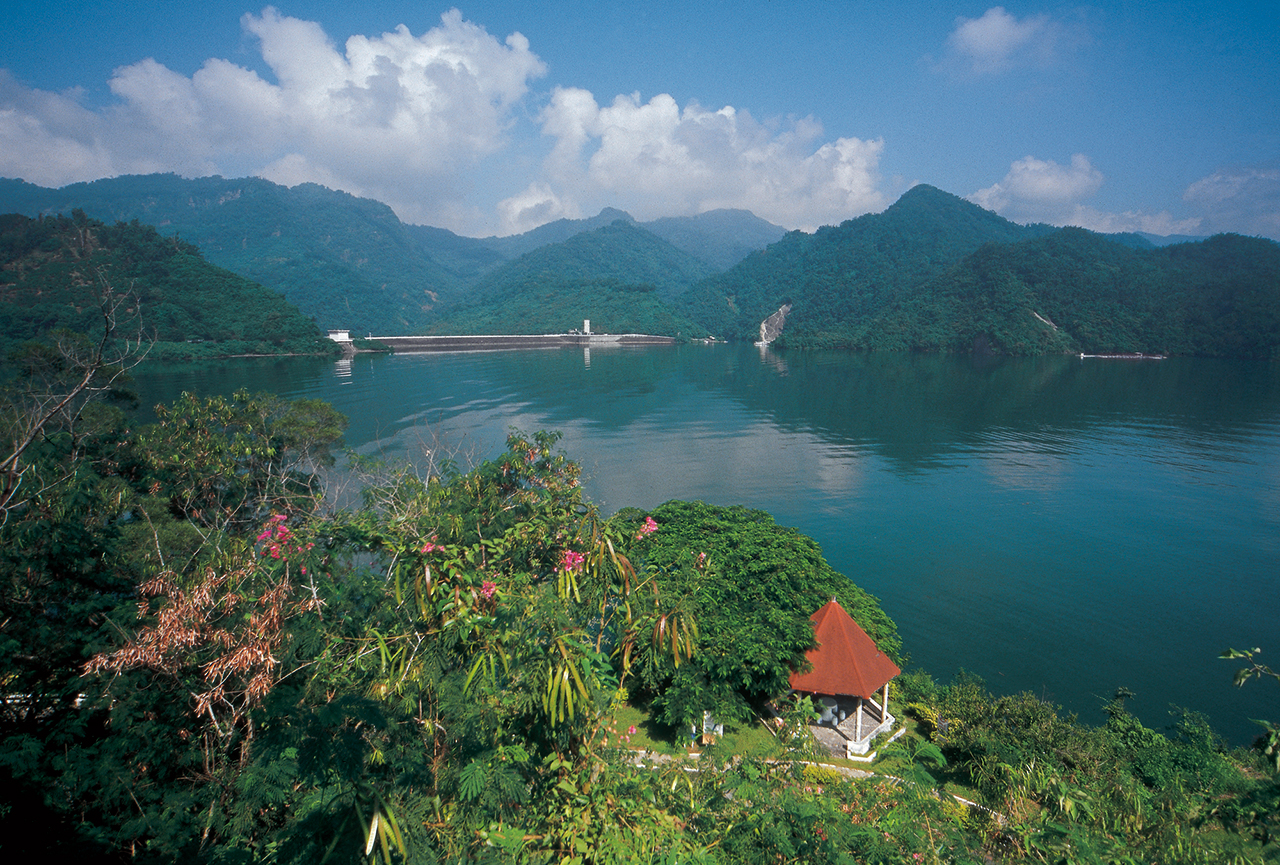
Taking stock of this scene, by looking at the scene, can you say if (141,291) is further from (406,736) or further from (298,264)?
(298,264)

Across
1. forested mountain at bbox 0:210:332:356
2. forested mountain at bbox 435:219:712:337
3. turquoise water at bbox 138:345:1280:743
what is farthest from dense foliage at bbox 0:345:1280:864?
forested mountain at bbox 435:219:712:337

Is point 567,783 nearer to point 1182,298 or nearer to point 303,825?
point 303,825

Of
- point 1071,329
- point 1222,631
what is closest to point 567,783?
point 1222,631

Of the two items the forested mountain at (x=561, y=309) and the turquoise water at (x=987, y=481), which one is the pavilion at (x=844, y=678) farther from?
the forested mountain at (x=561, y=309)

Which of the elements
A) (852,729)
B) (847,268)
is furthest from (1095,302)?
(852,729)

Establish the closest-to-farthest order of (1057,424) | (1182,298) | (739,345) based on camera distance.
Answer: (1057,424) → (1182,298) → (739,345)

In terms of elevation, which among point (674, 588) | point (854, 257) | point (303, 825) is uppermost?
point (854, 257)

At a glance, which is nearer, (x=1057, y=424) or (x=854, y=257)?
(x=1057, y=424)

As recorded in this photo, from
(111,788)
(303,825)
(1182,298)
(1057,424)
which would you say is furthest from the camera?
(1182,298)
